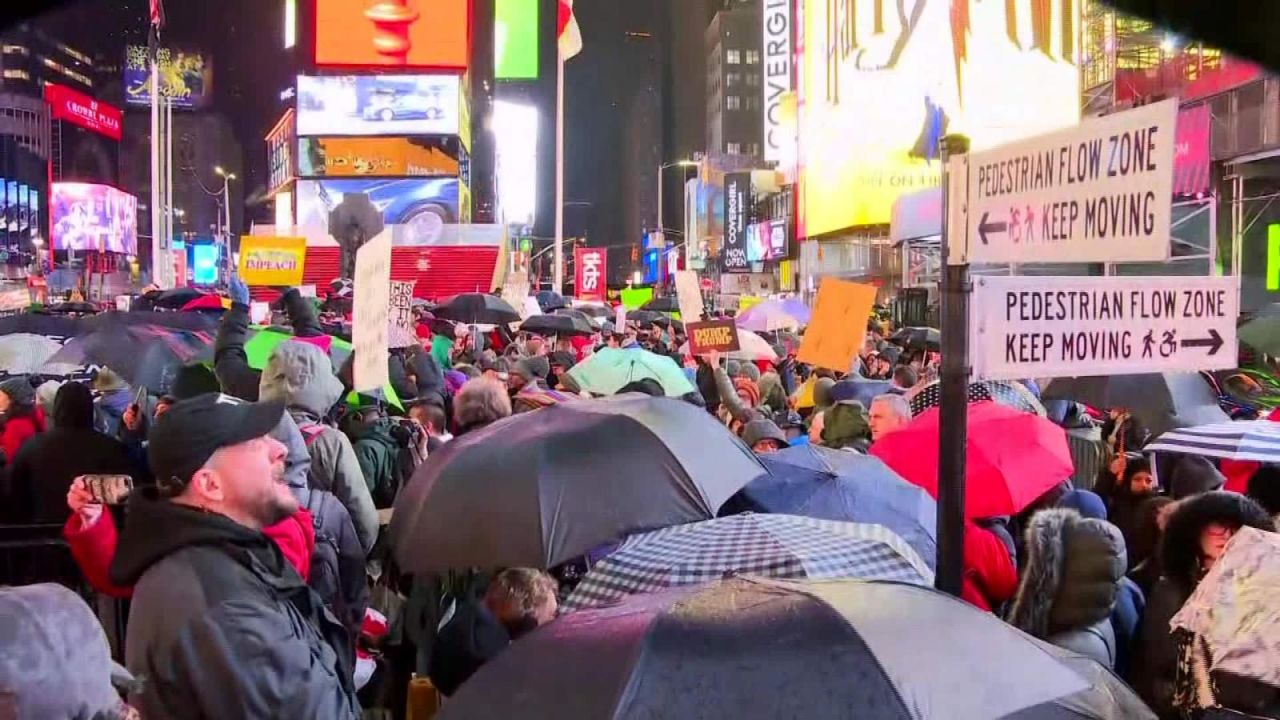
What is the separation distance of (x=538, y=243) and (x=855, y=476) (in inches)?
5659

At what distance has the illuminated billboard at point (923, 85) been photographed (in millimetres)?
26516

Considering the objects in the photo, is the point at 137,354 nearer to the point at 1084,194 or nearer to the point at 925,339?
the point at 1084,194

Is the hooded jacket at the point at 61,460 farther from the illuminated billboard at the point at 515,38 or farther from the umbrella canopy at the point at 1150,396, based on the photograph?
the illuminated billboard at the point at 515,38

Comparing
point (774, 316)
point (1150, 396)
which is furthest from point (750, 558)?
point (774, 316)

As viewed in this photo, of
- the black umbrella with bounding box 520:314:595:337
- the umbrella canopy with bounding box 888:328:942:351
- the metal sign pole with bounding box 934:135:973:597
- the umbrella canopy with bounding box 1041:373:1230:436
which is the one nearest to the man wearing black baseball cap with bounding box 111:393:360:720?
the metal sign pole with bounding box 934:135:973:597

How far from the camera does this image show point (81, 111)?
82.8 meters

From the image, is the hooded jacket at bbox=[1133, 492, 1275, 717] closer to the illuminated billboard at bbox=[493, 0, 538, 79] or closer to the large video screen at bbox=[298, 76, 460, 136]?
the large video screen at bbox=[298, 76, 460, 136]

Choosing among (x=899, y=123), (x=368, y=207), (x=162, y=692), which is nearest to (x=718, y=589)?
(x=162, y=692)

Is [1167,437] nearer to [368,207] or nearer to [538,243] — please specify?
[368,207]

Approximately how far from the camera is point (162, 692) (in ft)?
9.97

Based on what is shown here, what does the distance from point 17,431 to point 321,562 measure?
468cm

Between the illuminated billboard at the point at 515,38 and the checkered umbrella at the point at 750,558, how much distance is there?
9236cm

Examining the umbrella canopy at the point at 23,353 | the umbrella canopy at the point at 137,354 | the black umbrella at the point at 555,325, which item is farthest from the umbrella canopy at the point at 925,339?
the umbrella canopy at the point at 23,353

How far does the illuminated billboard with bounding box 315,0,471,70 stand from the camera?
58.8 m
